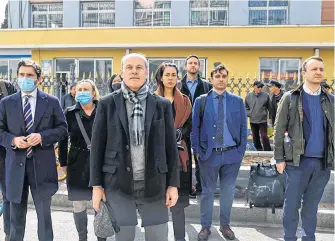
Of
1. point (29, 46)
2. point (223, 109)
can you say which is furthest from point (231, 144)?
point (29, 46)

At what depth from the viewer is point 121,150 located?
2828 millimetres

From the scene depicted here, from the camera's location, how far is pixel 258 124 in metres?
9.44

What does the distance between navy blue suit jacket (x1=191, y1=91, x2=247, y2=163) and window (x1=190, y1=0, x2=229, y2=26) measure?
17.9 metres

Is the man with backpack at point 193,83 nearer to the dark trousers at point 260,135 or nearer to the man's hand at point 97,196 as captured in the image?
the man's hand at point 97,196

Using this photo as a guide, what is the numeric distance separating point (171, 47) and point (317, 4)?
854 cm

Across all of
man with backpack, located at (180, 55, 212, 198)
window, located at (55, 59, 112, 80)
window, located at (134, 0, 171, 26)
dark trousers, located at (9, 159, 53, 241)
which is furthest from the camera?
window, located at (134, 0, 171, 26)

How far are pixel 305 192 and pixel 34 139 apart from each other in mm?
2823

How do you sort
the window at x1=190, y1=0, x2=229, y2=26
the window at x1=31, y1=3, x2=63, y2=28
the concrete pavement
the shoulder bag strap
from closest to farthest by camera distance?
the shoulder bag strap
the concrete pavement
the window at x1=190, y1=0, x2=229, y2=26
the window at x1=31, y1=3, x2=63, y2=28

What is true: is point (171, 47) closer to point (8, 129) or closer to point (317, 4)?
point (317, 4)

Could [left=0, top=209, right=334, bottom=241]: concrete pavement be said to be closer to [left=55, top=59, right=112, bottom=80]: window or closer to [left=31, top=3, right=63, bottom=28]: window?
[left=55, top=59, right=112, bottom=80]: window

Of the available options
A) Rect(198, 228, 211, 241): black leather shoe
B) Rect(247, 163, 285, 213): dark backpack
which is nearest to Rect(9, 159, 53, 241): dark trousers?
Rect(198, 228, 211, 241): black leather shoe

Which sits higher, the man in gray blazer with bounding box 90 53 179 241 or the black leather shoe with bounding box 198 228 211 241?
the man in gray blazer with bounding box 90 53 179 241

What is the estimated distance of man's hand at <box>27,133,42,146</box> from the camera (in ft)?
11.5

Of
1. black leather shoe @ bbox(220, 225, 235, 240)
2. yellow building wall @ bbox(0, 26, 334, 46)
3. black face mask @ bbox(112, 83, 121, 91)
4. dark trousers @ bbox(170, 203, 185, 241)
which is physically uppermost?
yellow building wall @ bbox(0, 26, 334, 46)
